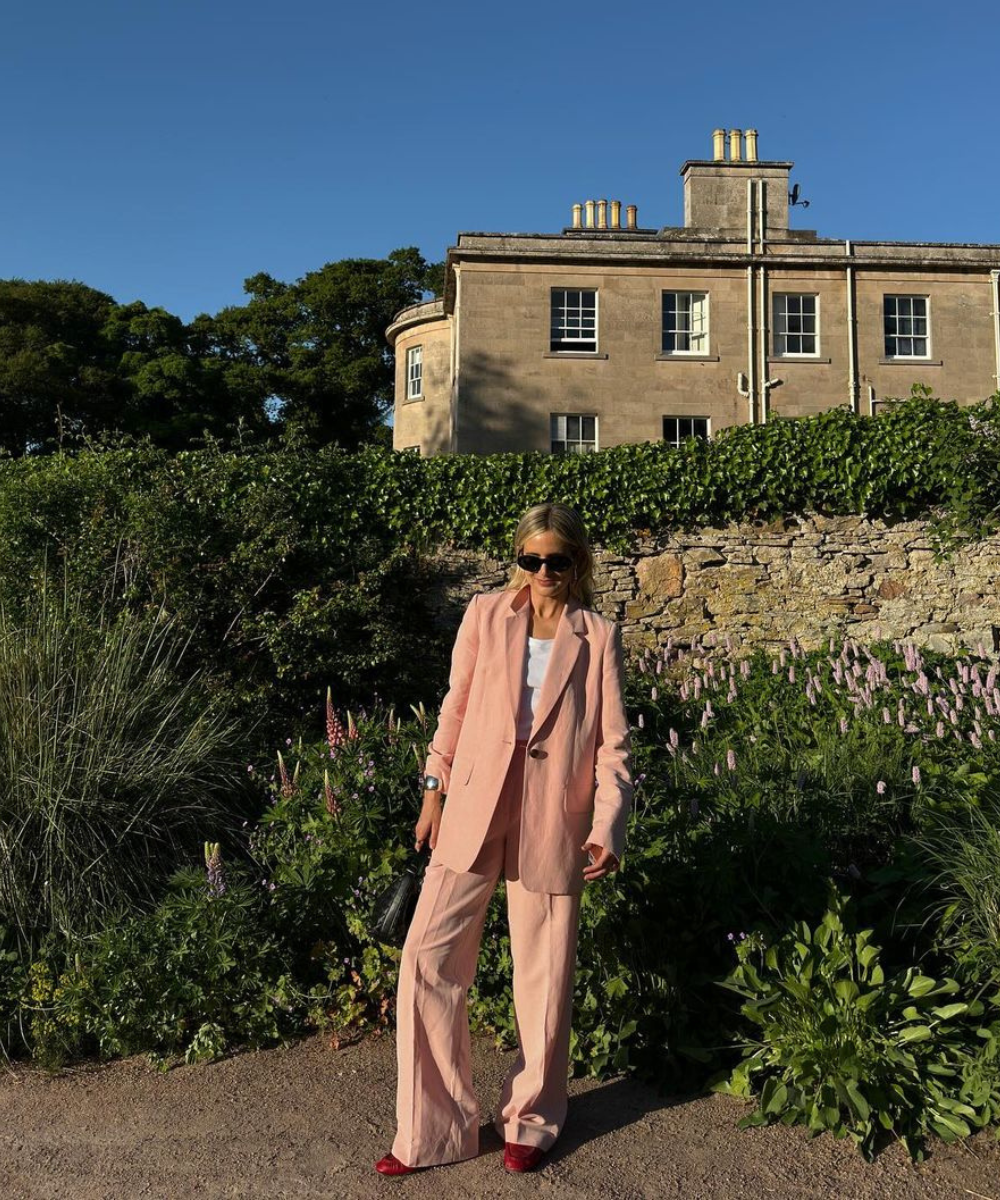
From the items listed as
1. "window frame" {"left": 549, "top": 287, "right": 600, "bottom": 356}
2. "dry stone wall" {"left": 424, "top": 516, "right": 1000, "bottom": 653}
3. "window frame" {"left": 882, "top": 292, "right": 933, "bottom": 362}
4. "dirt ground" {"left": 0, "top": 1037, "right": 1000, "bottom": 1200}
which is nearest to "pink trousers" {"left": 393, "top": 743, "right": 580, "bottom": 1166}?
"dirt ground" {"left": 0, "top": 1037, "right": 1000, "bottom": 1200}

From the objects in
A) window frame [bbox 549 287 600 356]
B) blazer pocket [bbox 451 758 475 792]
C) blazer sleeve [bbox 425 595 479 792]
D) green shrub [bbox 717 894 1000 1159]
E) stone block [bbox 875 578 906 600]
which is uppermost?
window frame [bbox 549 287 600 356]

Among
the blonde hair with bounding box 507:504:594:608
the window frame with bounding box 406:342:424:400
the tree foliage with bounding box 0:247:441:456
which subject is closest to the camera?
the blonde hair with bounding box 507:504:594:608

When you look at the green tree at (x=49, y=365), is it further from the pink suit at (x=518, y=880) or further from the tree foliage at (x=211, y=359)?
the pink suit at (x=518, y=880)

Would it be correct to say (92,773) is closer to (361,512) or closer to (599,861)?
(599,861)

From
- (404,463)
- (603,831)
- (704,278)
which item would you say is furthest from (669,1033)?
(704,278)

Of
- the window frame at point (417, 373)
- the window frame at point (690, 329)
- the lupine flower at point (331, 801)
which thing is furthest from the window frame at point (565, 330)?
the lupine flower at point (331, 801)

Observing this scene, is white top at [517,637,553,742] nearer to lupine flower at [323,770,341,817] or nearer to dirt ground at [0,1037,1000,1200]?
dirt ground at [0,1037,1000,1200]

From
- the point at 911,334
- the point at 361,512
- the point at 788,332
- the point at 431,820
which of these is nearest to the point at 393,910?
the point at 431,820

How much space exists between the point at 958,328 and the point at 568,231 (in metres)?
9.19

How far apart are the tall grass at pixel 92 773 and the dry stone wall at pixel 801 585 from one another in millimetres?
6847

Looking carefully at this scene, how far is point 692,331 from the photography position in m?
23.4

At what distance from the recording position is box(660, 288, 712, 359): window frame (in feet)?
75.4

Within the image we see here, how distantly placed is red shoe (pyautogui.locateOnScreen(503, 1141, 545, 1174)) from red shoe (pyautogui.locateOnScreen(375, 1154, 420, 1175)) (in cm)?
27

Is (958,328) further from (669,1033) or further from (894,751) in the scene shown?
(669,1033)
